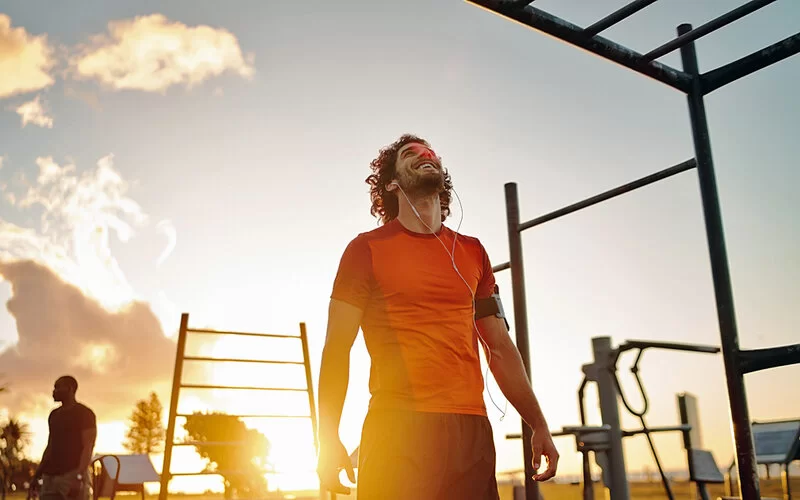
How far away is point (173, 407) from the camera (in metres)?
4.87

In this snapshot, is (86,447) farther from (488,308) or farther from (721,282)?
(721,282)

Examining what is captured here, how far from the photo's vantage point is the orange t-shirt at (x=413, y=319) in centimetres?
157

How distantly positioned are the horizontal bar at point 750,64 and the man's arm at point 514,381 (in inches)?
47.7

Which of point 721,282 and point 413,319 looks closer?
point 413,319

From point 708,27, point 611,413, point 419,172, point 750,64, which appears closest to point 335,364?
point 419,172

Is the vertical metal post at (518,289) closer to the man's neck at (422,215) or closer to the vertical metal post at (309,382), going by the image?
the man's neck at (422,215)

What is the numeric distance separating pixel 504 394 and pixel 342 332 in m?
0.53

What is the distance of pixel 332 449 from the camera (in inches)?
60.2

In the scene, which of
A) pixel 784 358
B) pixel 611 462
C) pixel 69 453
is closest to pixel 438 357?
pixel 784 358

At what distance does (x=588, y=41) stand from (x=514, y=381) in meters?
1.11

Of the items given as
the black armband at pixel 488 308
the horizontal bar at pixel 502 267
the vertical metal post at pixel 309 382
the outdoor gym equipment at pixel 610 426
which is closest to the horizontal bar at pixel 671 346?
the outdoor gym equipment at pixel 610 426

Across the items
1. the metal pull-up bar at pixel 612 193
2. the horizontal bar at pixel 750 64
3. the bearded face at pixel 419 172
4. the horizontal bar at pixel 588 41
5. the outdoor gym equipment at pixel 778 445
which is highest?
the horizontal bar at pixel 588 41

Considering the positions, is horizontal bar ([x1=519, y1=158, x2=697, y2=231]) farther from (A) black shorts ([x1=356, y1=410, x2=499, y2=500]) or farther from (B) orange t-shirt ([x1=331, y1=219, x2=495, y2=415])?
(A) black shorts ([x1=356, y1=410, x2=499, y2=500])

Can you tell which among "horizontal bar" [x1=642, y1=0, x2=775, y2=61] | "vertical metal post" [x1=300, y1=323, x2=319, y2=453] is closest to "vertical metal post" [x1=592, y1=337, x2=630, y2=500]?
"horizontal bar" [x1=642, y1=0, x2=775, y2=61]
